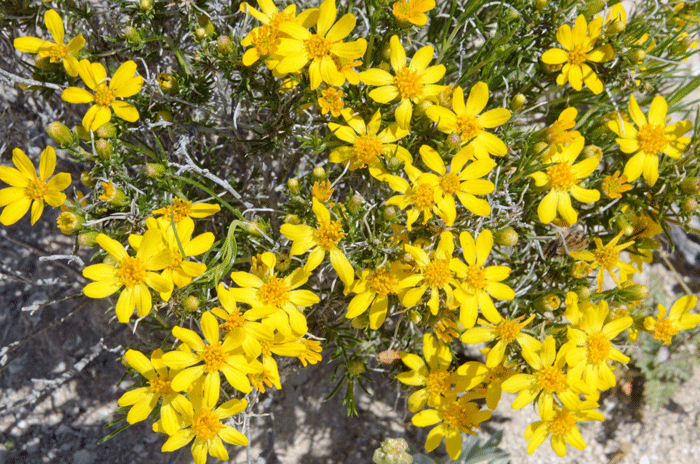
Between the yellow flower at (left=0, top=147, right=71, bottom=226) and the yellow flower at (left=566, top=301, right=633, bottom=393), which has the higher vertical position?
the yellow flower at (left=0, top=147, right=71, bottom=226)

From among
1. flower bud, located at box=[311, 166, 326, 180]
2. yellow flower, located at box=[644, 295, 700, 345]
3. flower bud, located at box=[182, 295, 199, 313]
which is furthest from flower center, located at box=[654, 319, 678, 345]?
flower bud, located at box=[182, 295, 199, 313]

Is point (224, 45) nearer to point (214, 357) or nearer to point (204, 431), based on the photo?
point (214, 357)

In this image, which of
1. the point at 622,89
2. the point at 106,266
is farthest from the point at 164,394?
the point at 622,89

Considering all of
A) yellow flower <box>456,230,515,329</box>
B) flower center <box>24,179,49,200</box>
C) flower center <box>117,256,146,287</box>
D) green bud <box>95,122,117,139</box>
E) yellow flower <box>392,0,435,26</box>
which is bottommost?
yellow flower <box>456,230,515,329</box>

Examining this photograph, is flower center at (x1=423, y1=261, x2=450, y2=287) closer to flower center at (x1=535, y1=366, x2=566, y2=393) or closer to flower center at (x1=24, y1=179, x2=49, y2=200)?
flower center at (x1=535, y1=366, x2=566, y2=393)

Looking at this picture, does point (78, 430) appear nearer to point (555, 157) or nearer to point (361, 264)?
point (361, 264)

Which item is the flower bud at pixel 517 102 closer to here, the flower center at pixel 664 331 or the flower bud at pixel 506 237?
the flower bud at pixel 506 237
